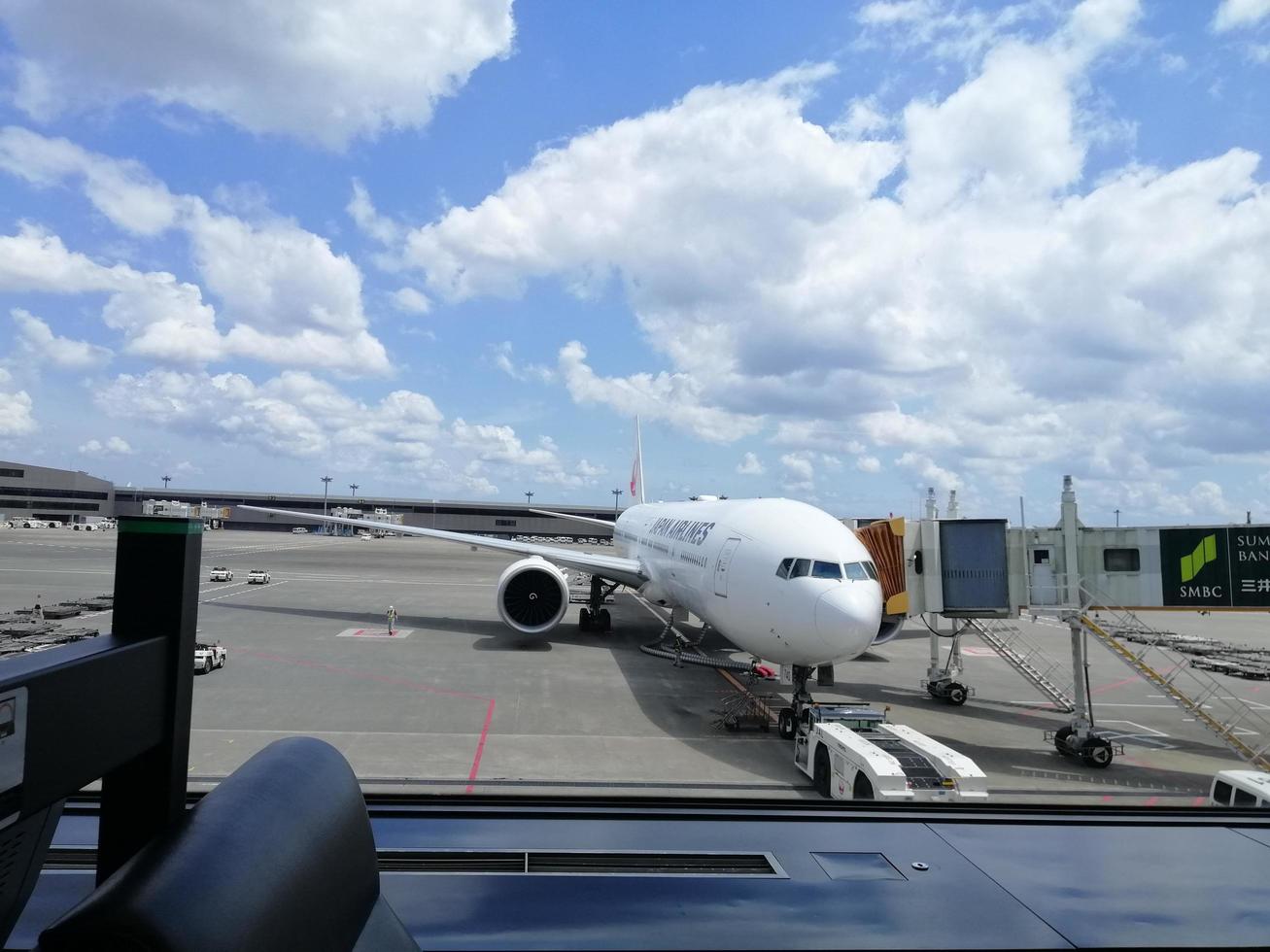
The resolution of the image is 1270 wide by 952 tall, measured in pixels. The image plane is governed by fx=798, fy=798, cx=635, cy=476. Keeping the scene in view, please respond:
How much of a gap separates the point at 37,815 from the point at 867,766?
930cm

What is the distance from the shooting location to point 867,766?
932 cm

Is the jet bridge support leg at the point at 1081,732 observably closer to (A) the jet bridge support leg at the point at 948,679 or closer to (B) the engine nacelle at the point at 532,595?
(A) the jet bridge support leg at the point at 948,679

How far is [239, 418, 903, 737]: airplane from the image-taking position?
1298cm

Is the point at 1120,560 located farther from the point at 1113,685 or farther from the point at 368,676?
the point at 368,676

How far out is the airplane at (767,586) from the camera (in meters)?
13.0

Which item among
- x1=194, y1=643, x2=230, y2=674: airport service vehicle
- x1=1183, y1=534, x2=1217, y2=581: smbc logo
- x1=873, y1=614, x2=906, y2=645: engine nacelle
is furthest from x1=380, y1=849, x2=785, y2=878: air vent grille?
x1=194, y1=643, x2=230, y2=674: airport service vehicle

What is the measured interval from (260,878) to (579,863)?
1.73 meters

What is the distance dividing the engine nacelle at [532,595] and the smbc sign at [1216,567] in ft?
44.7

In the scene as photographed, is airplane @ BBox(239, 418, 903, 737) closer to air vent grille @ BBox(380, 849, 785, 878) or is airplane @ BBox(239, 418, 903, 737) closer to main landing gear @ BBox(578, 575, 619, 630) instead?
main landing gear @ BBox(578, 575, 619, 630)

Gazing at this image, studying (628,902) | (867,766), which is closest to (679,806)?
(628,902)

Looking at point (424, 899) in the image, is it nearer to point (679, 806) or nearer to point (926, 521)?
point (679, 806)

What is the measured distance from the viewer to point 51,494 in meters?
92.0

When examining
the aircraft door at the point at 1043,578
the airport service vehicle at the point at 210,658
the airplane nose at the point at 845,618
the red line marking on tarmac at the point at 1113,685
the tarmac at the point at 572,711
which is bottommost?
the red line marking on tarmac at the point at 1113,685

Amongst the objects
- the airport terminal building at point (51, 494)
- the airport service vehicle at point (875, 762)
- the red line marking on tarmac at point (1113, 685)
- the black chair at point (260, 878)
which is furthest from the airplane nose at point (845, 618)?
the airport terminal building at point (51, 494)
